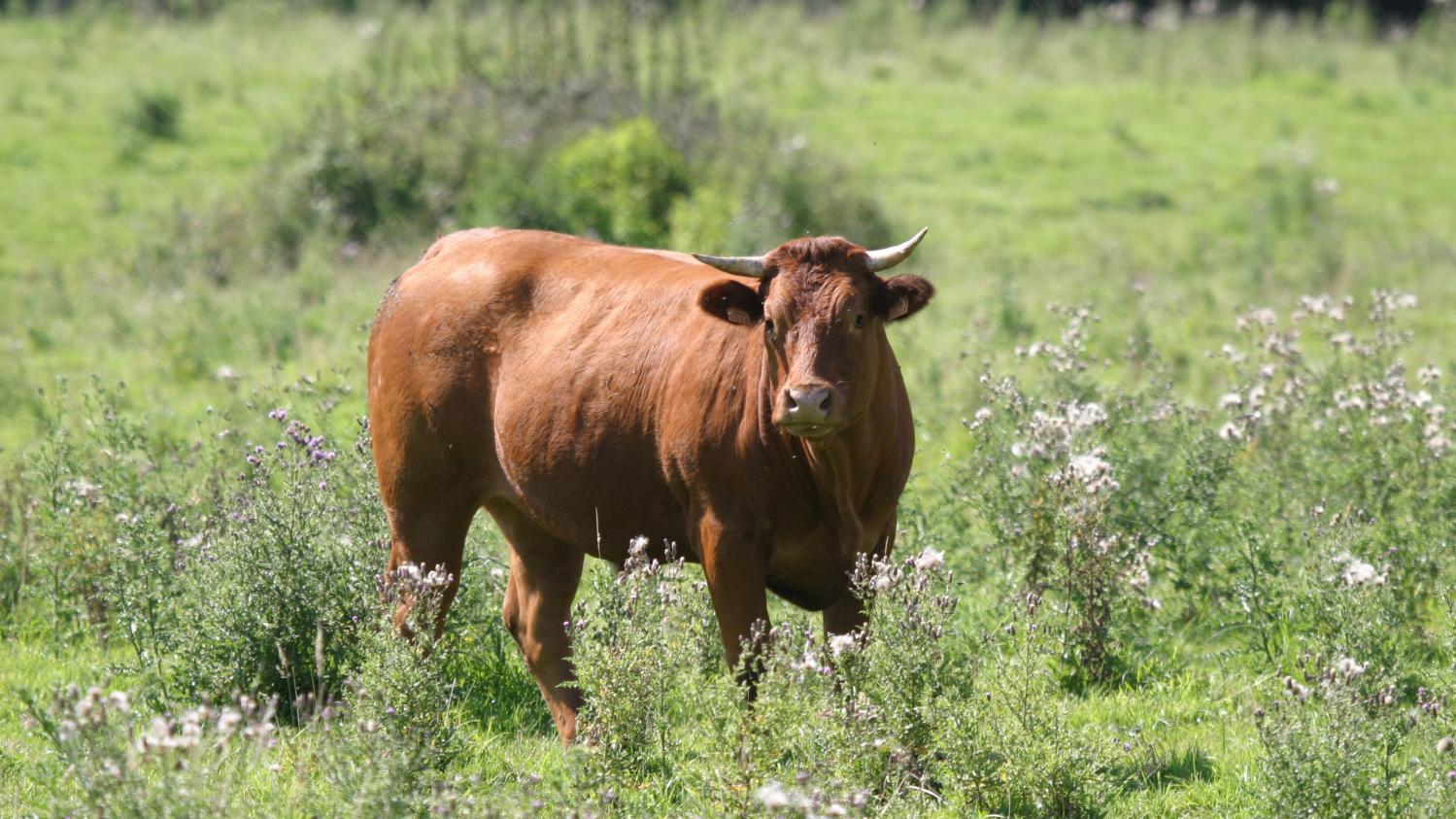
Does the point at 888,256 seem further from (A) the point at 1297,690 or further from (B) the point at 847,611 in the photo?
(A) the point at 1297,690

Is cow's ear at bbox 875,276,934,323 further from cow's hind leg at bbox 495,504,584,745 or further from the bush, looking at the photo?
the bush

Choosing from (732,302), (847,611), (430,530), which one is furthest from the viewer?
(430,530)

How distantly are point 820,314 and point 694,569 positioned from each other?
2348mm

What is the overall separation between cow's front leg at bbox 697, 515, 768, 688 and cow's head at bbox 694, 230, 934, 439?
550mm

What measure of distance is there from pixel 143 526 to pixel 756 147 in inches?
450

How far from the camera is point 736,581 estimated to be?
573 centimetres

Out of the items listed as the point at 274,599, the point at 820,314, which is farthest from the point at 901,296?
the point at 274,599

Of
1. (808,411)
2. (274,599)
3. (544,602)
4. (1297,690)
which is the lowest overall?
(544,602)

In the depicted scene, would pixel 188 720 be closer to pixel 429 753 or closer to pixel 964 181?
pixel 429 753

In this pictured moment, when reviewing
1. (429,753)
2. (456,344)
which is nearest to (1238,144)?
(456,344)

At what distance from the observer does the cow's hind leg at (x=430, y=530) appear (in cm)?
667

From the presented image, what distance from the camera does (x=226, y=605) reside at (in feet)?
21.0

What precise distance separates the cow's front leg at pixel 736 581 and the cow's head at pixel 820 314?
550 mm

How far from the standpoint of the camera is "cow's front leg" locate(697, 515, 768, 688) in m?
5.71
